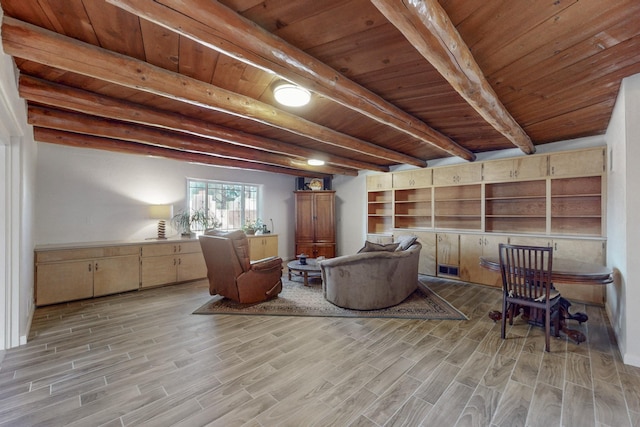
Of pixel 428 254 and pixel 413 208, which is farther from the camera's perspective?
pixel 413 208

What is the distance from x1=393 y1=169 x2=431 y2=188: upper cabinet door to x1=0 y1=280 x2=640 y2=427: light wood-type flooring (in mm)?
2963

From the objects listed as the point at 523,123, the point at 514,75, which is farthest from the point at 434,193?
the point at 514,75

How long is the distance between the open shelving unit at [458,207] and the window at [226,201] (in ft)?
14.1

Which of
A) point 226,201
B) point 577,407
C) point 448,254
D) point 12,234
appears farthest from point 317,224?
point 577,407

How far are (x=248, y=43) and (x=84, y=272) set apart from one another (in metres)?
4.17

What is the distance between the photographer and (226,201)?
6359mm

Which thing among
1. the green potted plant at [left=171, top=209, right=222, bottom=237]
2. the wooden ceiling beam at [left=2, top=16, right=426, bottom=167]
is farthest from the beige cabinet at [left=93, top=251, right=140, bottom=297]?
the wooden ceiling beam at [left=2, top=16, right=426, bottom=167]

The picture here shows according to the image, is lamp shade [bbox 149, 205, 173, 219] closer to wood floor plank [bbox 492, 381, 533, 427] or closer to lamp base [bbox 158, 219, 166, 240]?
lamp base [bbox 158, 219, 166, 240]

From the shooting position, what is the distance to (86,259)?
12.8 feet

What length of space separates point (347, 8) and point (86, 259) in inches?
183

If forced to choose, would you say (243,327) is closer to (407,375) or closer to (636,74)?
(407,375)

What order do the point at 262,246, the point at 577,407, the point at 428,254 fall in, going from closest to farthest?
the point at 577,407
the point at 428,254
the point at 262,246

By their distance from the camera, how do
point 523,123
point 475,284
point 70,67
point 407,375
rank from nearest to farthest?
1. point 70,67
2. point 407,375
3. point 523,123
4. point 475,284

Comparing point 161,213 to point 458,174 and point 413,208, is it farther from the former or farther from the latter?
point 458,174
